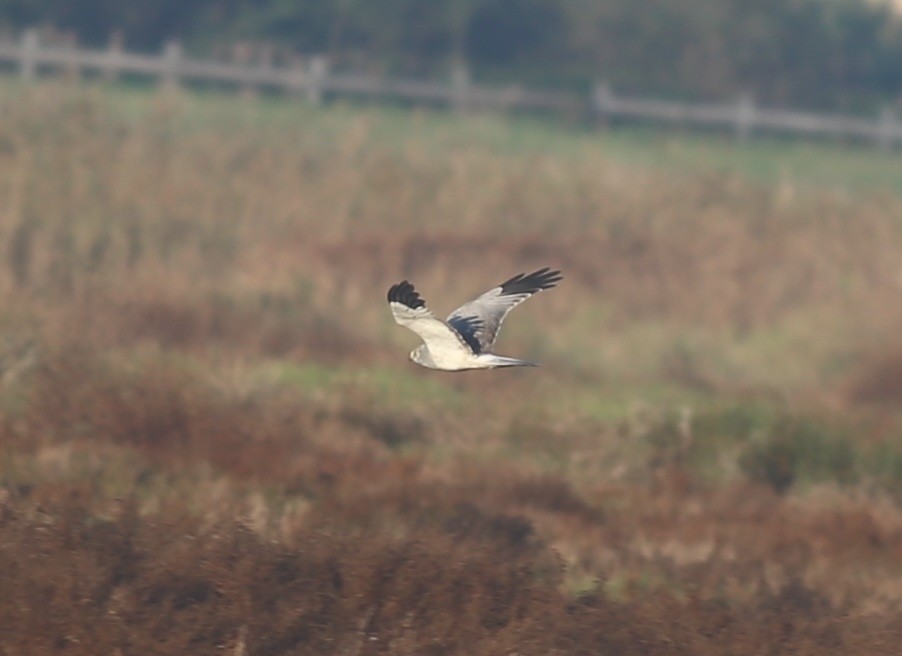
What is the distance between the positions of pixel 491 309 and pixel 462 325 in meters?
0.31

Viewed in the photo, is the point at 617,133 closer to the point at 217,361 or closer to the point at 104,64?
the point at 104,64

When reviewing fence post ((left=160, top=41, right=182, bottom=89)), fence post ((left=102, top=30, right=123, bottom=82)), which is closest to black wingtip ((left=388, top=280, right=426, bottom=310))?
fence post ((left=102, top=30, right=123, bottom=82))

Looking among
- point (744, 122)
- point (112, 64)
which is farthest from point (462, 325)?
point (744, 122)

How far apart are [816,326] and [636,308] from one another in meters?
1.82

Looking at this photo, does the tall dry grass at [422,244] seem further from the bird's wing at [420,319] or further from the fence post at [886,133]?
the fence post at [886,133]

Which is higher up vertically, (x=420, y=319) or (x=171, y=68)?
(x=171, y=68)

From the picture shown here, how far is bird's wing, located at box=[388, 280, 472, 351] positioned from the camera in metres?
8.03

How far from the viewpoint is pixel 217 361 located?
569 inches

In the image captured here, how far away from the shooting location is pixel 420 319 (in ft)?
26.9

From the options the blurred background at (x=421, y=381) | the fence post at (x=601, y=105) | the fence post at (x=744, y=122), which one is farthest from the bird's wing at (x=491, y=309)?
the fence post at (x=744, y=122)

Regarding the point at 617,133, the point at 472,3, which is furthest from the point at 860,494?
the point at 472,3

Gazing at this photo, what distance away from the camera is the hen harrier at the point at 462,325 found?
26.5ft

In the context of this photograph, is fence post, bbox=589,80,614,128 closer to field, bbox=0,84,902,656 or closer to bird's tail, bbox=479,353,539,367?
field, bbox=0,84,902,656

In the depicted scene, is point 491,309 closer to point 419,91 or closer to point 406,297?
point 406,297
